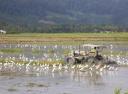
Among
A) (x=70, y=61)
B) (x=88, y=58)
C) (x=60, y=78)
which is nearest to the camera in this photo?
(x=60, y=78)

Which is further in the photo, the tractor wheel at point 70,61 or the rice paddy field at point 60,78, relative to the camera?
the tractor wheel at point 70,61

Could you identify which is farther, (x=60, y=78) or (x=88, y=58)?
(x=88, y=58)

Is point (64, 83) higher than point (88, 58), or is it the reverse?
point (88, 58)

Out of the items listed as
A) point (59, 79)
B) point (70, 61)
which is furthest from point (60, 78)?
point (70, 61)

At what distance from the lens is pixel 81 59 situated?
49906mm

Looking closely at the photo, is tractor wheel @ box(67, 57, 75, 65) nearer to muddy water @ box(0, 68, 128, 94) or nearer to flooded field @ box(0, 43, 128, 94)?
flooded field @ box(0, 43, 128, 94)

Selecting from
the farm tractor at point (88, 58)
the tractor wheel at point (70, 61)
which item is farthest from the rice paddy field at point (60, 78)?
the farm tractor at point (88, 58)

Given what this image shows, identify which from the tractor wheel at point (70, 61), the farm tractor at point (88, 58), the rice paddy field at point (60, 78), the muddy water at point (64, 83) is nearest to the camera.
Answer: the muddy water at point (64, 83)

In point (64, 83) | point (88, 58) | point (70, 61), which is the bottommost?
point (64, 83)

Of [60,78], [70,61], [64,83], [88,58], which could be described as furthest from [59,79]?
[70,61]

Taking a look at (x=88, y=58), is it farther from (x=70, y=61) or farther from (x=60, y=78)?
(x=60, y=78)

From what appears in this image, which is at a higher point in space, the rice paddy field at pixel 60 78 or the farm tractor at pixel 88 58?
the farm tractor at pixel 88 58

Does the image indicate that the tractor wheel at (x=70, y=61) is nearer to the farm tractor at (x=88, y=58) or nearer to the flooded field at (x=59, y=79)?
the farm tractor at (x=88, y=58)

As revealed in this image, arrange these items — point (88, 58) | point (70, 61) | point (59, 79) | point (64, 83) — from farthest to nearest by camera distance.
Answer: point (70, 61) → point (88, 58) → point (59, 79) → point (64, 83)
